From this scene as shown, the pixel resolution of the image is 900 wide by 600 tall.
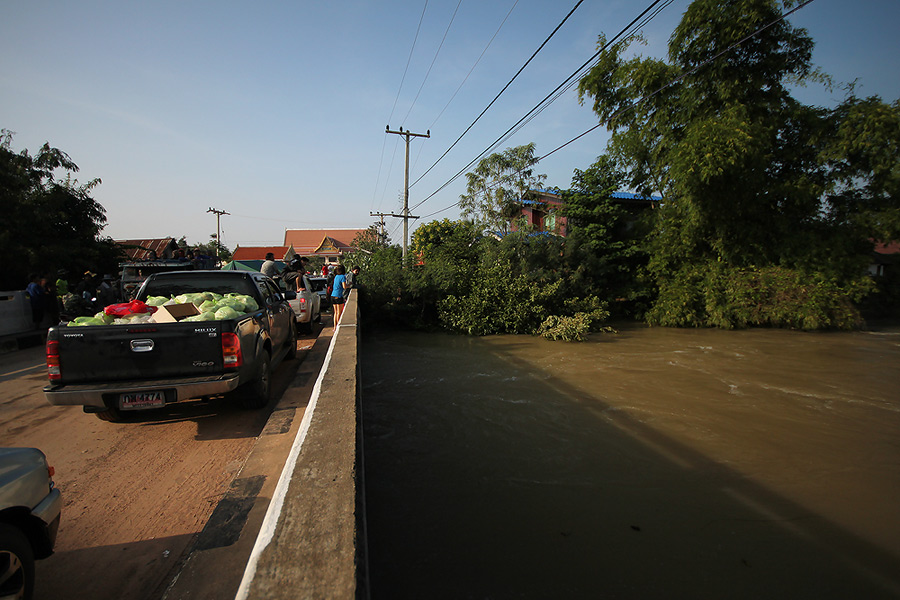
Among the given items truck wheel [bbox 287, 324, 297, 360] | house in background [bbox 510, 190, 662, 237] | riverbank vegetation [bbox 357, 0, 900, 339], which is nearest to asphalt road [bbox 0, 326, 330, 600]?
truck wheel [bbox 287, 324, 297, 360]

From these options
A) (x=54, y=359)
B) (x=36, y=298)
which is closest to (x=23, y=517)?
(x=54, y=359)

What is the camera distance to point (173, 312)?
15.6 ft

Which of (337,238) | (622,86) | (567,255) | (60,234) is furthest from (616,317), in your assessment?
(337,238)

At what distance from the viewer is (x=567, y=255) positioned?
51.8ft

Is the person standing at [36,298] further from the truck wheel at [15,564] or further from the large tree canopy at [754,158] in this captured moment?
the large tree canopy at [754,158]

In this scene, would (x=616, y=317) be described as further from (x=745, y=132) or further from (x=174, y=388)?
(x=174, y=388)

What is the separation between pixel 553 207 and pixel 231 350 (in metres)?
18.3

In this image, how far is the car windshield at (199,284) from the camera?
6.14 m

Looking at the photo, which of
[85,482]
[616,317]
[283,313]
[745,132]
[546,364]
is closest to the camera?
[85,482]

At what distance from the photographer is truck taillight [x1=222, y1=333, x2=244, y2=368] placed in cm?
447

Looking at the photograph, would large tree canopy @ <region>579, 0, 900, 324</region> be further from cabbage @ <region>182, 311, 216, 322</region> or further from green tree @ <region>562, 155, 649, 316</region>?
cabbage @ <region>182, 311, 216, 322</region>

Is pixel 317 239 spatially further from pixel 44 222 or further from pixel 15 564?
pixel 15 564

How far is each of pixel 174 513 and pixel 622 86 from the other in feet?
61.1

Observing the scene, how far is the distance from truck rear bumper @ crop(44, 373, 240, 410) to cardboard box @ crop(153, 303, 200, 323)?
677 millimetres
